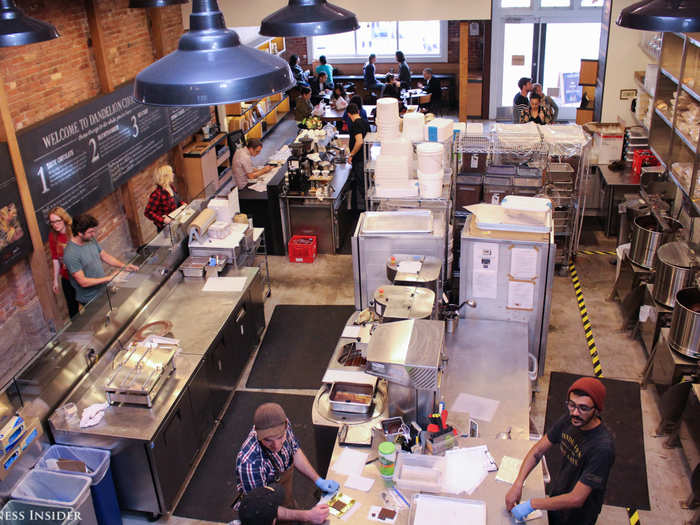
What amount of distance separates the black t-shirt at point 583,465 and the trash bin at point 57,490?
9.26 ft

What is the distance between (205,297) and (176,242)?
0.68 meters

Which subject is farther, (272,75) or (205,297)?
(205,297)

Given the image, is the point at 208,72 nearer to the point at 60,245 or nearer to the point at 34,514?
the point at 34,514

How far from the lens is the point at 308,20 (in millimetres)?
3133

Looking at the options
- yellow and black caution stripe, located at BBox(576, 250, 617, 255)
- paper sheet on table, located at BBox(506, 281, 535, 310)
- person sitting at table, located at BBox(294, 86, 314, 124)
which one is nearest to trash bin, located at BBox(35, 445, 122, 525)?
paper sheet on table, located at BBox(506, 281, 535, 310)

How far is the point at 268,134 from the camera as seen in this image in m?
13.7

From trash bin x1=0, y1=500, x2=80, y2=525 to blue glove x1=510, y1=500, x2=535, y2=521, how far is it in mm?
2579

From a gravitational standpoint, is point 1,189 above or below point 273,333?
above

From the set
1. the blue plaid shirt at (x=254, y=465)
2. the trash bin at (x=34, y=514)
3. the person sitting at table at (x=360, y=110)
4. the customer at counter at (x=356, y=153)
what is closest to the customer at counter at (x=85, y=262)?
the trash bin at (x=34, y=514)

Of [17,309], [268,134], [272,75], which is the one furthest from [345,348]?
[268,134]

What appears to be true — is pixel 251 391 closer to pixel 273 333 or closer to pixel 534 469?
pixel 273 333

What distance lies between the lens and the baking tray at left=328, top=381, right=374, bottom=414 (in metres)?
4.33

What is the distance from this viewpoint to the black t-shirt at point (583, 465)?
133 inches

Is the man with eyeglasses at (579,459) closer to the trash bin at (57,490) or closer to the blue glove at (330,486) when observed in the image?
the blue glove at (330,486)
